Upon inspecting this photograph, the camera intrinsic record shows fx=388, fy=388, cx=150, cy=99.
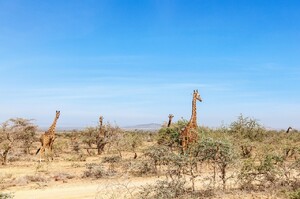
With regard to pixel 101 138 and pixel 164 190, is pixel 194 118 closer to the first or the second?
pixel 164 190

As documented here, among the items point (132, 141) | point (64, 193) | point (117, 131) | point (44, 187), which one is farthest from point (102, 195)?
point (117, 131)

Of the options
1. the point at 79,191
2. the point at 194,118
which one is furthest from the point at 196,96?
the point at 79,191

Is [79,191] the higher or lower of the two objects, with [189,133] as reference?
lower

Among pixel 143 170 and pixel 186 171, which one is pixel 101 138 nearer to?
pixel 143 170

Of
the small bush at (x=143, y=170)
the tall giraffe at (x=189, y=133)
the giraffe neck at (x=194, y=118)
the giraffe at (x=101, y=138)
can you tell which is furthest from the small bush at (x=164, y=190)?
the giraffe at (x=101, y=138)

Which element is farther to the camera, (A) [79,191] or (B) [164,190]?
(A) [79,191]

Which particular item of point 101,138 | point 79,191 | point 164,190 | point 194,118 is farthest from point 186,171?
point 101,138

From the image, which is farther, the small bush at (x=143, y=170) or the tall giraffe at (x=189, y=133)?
the tall giraffe at (x=189, y=133)

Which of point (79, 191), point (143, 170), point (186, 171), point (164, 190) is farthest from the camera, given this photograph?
point (143, 170)

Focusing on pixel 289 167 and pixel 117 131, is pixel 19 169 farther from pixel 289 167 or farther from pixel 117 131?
pixel 289 167

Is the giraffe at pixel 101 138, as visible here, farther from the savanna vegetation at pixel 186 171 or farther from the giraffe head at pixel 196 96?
the giraffe head at pixel 196 96

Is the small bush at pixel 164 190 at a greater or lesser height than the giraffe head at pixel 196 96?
lesser

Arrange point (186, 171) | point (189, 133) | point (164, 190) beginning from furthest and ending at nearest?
point (189, 133) < point (186, 171) < point (164, 190)

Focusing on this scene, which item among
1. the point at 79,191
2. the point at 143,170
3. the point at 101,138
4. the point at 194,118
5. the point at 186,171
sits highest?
the point at 194,118
